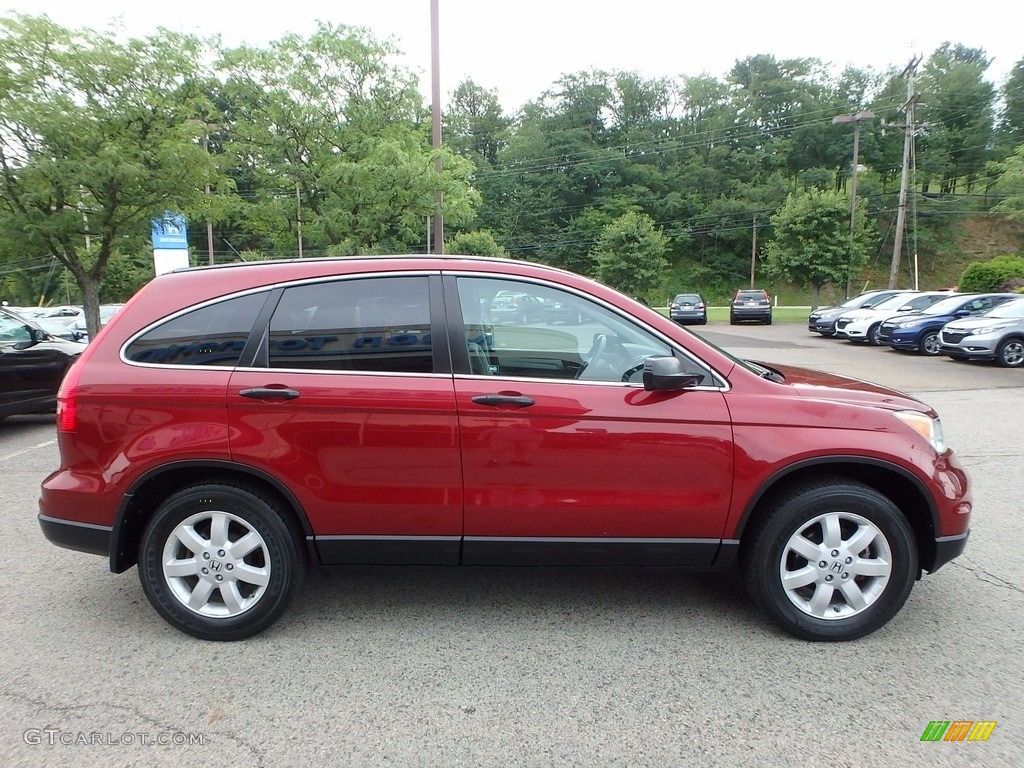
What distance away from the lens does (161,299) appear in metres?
3.30

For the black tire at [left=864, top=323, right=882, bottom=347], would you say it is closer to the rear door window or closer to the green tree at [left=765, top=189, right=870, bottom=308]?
the green tree at [left=765, top=189, right=870, bottom=308]

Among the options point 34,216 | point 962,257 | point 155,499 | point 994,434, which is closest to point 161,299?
point 155,499

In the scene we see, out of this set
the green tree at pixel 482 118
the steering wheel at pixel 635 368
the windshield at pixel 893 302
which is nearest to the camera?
the steering wheel at pixel 635 368

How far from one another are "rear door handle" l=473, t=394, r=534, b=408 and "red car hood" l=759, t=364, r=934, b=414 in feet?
4.22

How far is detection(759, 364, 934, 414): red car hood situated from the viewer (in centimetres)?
322

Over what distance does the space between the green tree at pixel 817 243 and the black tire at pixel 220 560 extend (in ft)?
120

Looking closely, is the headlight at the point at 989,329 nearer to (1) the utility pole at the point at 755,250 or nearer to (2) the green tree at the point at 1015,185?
(2) the green tree at the point at 1015,185

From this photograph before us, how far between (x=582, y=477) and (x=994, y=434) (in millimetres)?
6940

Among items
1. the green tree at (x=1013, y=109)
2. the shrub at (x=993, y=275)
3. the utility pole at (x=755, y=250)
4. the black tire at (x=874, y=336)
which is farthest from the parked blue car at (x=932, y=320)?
the green tree at (x=1013, y=109)

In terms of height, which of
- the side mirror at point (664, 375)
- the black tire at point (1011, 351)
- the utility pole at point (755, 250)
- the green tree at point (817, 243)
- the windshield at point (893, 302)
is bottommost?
the black tire at point (1011, 351)

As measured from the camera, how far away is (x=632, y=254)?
43344mm

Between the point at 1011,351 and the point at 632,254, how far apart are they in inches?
1190

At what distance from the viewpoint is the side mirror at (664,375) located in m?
2.96

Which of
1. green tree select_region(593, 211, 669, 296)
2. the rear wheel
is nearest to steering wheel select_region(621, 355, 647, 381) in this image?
the rear wheel
